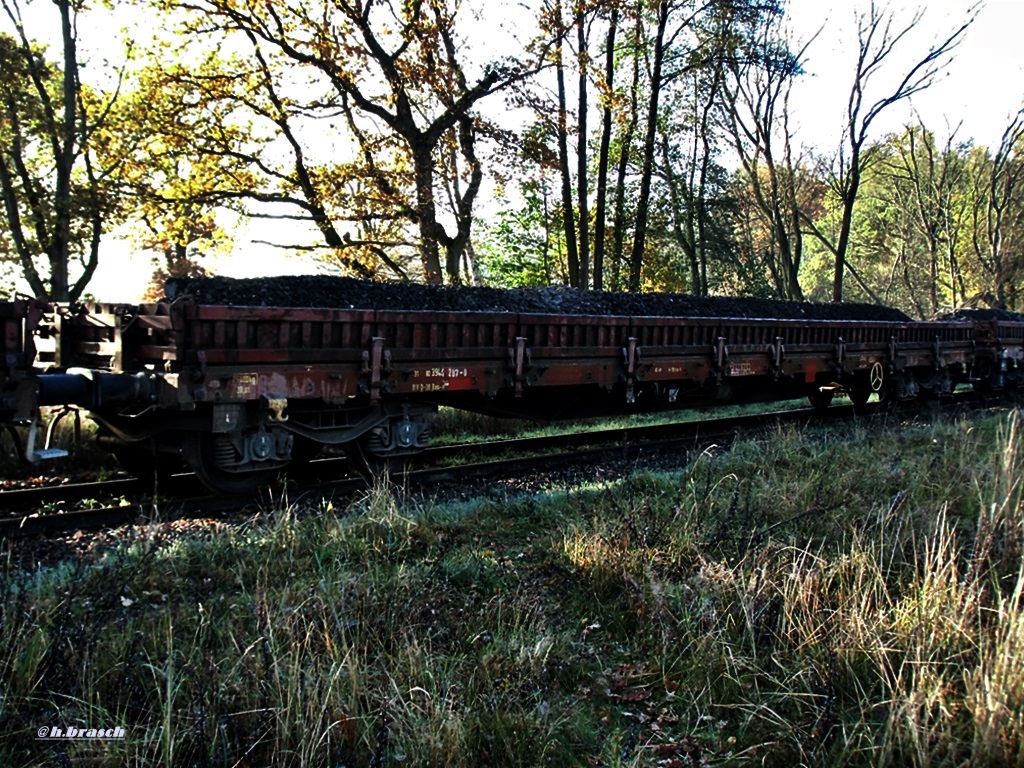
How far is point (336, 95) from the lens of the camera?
1981cm

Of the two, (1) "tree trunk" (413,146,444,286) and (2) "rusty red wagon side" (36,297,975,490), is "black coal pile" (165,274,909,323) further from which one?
(1) "tree trunk" (413,146,444,286)

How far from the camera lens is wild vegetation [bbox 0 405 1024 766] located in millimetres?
2977

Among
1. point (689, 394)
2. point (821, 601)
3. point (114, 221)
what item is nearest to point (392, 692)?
point (821, 601)

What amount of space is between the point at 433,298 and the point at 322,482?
8.47ft

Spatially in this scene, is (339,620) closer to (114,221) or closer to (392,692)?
(392,692)

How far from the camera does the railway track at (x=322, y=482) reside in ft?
21.0

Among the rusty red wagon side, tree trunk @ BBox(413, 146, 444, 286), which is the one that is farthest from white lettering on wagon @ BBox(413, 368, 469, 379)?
tree trunk @ BBox(413, 146, 444, 286)

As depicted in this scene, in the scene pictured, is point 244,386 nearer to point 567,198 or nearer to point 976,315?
point 567,198

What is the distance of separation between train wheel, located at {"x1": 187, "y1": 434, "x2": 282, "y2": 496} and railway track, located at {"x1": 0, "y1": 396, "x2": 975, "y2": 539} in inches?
5.2

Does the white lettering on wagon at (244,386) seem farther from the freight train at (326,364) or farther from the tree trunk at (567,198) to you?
the tree trunk at (567,198)

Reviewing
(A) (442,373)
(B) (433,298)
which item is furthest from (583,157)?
(A) (442,373)

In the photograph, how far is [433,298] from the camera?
29.7 feet

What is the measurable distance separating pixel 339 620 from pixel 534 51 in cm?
1927

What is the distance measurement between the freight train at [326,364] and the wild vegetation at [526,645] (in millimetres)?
1503
